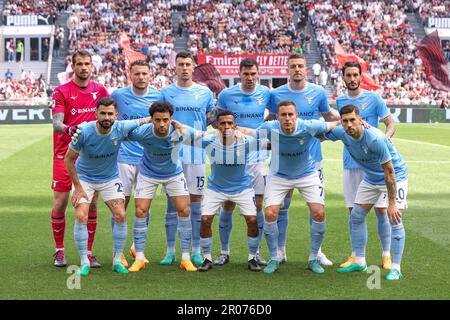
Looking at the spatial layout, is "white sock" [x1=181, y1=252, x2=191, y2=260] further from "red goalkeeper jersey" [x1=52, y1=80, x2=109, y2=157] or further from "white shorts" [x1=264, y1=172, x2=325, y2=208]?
"red goalkeeper jersey" [x1=52, y1=80, x2=109, y2=157]

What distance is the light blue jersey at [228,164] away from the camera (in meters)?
8.91

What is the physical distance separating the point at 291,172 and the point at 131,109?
1.98 meters

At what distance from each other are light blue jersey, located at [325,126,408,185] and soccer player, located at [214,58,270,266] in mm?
1042

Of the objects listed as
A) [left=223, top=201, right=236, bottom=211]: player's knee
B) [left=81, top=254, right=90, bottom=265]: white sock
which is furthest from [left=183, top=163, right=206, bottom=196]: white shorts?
[left=81, top=254, right=90, bottom=265]: white sock

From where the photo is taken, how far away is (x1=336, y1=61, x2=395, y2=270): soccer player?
361 inches

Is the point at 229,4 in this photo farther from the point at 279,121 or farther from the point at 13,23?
the point at 279,121

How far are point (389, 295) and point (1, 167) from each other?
14549mm

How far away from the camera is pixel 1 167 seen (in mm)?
20344

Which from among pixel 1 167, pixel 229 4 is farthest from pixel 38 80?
pixel 1 167

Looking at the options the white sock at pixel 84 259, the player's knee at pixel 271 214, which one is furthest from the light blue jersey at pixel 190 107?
the white sock at pixel 84 259

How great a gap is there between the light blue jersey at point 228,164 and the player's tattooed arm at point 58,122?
1517mm

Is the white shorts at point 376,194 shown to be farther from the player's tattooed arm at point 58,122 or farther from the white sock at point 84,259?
the player's tattooed arm at point 58,122

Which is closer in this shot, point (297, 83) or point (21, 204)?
point (297, 83)

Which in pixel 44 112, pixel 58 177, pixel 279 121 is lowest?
pixel 44 112
